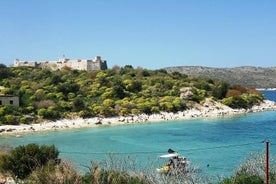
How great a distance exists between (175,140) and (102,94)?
28.1 meters

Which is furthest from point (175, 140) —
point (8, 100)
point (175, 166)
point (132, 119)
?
point (8, 100)

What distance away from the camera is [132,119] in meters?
55.8

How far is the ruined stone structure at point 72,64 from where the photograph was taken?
97731mm

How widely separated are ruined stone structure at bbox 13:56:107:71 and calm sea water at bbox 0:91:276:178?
45.6 meters

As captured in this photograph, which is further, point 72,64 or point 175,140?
point 72,64

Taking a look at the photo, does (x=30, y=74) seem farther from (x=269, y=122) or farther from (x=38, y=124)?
(x=269, y=122)

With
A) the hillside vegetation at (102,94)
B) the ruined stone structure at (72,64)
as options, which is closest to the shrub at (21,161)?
the hillside vegetation at (102,94)

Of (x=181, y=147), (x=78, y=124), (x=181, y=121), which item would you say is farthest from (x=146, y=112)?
(x=181, y=147)

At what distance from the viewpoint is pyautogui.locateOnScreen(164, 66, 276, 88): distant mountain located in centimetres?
16812

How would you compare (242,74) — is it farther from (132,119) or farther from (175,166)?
(175,166)

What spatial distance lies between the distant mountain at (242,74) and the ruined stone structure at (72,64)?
68.5 m

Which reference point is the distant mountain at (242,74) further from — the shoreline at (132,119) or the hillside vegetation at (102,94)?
the shoreline at (132,119)

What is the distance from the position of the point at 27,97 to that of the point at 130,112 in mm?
14755

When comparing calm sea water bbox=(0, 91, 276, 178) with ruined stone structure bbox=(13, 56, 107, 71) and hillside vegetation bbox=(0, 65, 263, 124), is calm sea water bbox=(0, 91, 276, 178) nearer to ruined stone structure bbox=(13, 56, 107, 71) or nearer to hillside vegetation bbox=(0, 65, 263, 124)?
hillside vegetation bbox=(0, 65, 263, 124)
